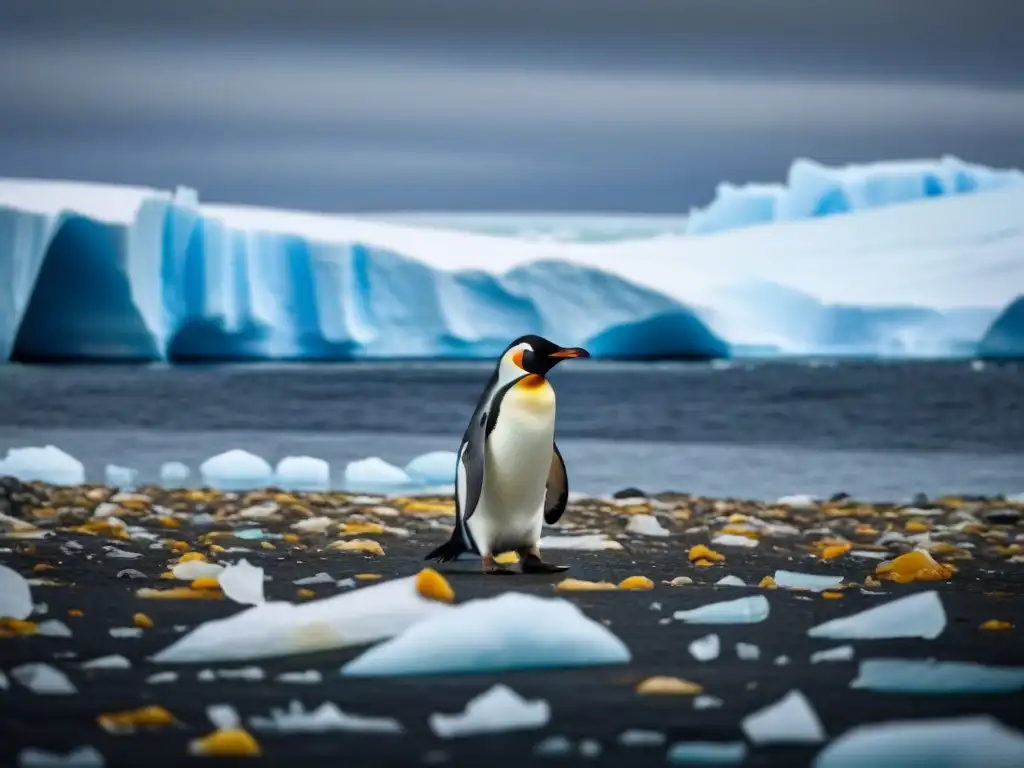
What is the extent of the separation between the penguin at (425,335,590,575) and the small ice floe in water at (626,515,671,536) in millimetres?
1152

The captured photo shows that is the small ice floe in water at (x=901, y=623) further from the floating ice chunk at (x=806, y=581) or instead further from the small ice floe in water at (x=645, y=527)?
the small ice floe in water at (x=645, y=527)

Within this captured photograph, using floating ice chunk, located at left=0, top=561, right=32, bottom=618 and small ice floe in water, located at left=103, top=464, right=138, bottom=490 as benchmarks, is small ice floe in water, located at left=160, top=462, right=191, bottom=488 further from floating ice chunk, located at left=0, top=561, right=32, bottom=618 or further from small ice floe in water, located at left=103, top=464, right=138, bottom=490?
floating ice chunk, located at left=0, top=561, right=32, bottom=618

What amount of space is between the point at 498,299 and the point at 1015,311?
920cm

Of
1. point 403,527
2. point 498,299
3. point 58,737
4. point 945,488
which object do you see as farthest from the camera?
point 498,299

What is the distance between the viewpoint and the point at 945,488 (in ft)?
33.7

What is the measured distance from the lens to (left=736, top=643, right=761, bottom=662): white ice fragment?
2754mm

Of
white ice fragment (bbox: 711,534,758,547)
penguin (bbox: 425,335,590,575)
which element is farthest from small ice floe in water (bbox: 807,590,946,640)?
white ice fragment (bbox: 711,534,758,547)

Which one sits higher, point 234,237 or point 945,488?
point 234,237

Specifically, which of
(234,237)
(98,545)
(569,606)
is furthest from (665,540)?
(234,237)

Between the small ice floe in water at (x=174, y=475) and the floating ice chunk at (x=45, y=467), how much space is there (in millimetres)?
546

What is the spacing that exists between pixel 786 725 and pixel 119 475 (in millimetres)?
8326

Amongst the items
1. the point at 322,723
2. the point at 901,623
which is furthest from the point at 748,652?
the point at 322,723

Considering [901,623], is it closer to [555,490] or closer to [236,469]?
[555,490]

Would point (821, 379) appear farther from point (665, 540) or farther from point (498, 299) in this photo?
point (665, 540)
